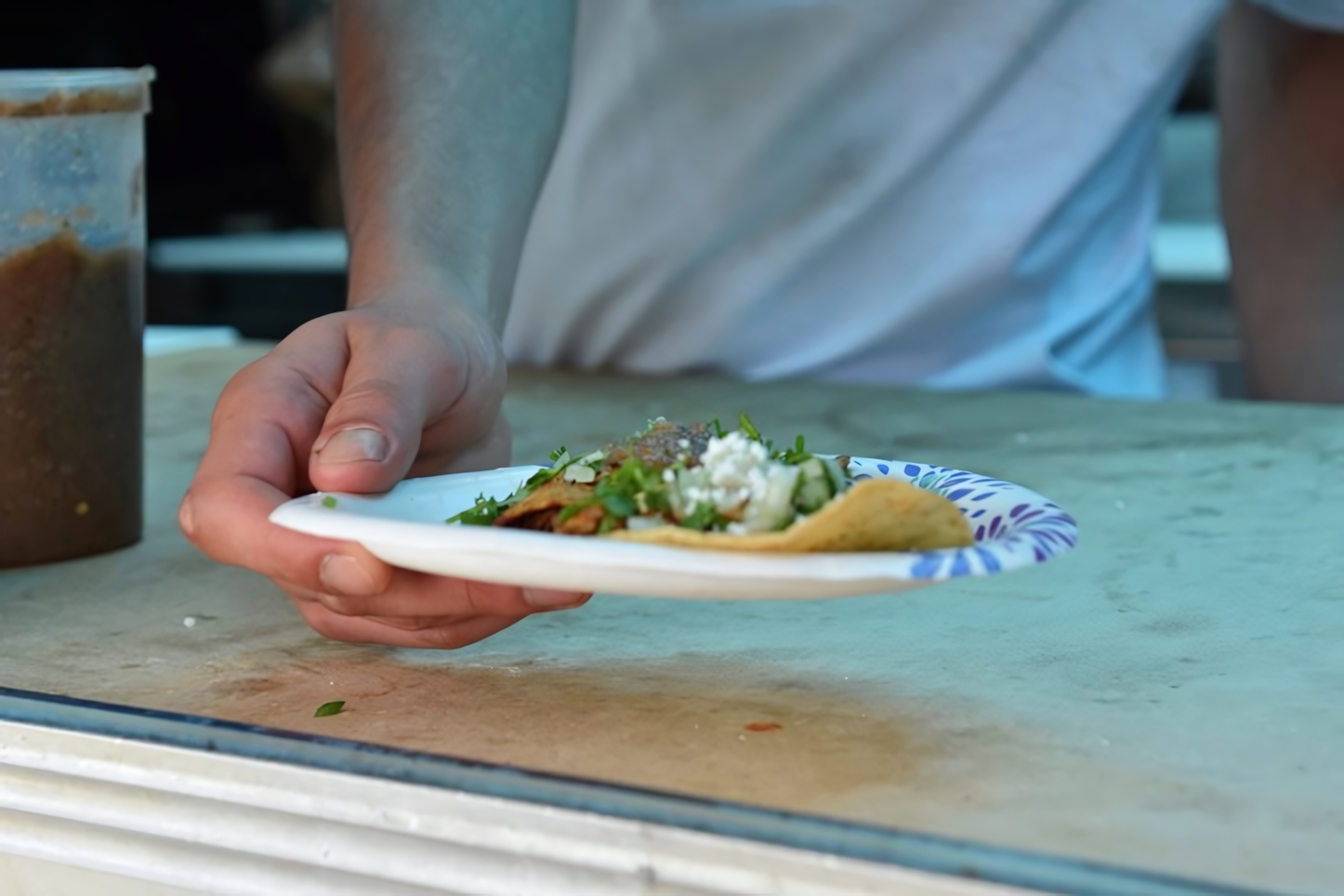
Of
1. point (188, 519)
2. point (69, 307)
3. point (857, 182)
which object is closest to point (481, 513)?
point (188, 519)

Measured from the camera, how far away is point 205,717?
71 cm

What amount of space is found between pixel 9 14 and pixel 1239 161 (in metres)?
3.52

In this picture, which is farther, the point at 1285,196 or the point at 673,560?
the point at 1285,196

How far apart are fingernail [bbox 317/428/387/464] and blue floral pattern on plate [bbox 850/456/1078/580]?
0.79 ft

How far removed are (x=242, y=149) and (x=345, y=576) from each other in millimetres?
4129

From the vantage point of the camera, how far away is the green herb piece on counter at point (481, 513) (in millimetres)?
766

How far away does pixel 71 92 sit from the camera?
0.98m

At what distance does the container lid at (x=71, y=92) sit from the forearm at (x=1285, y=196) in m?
1.43

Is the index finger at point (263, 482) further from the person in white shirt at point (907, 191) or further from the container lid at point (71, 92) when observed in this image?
the person in white shirt at point (907, 191)

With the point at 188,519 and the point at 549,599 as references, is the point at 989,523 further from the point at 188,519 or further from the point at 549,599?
the point at 188,519

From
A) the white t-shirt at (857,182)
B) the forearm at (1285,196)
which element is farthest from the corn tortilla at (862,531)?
the forearm at (1285,196)

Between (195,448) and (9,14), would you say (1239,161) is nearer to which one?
(195,448)

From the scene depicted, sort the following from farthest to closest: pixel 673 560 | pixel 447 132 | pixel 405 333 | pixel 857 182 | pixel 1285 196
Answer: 1. pixel 1285 196
2. pixel 857 182
3. pixel 447 132
4. pixel 405 333
5. pixel 673 560

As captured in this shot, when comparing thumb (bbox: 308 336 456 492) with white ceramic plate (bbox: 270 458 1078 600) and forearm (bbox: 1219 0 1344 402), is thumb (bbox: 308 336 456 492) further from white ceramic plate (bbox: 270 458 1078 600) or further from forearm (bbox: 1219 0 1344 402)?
forearm (bbox: 1219 0 1344 402)
